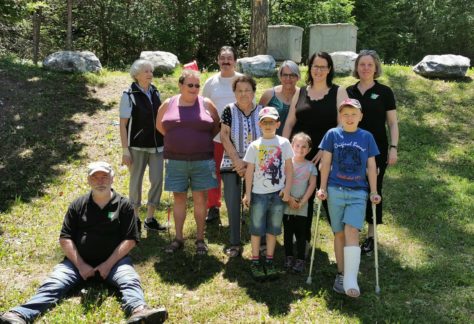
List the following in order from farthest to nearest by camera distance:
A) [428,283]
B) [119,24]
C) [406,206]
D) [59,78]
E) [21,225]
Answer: [119,24]
[59,78]
[406,206]
[21,225]
[428,283]

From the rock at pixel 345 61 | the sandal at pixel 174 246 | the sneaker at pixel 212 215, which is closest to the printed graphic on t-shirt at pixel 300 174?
the sandal at pixel 174 246

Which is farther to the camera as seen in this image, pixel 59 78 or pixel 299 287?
pixel 59 78

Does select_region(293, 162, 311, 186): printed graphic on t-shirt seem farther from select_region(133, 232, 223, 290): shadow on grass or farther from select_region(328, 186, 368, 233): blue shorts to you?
select_region(133, 232, 223, 290): shadow on grass

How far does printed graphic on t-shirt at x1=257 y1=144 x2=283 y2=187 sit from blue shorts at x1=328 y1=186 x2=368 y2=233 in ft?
1.58

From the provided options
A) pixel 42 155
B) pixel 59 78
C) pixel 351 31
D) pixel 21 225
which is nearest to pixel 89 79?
pixel 59 78

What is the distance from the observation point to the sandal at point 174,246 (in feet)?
15.8

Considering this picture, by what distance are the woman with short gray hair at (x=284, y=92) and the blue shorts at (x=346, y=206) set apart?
40.3 inches

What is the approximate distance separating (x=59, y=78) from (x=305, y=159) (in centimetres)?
746

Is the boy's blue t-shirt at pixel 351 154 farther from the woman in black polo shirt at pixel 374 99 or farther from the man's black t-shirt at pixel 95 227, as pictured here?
the man's black t-shirt at pixel 95 227

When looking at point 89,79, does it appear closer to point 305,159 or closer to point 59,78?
point 59,78

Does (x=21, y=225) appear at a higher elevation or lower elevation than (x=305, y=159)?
lower

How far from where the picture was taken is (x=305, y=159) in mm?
4457

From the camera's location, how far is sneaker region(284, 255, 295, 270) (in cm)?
451

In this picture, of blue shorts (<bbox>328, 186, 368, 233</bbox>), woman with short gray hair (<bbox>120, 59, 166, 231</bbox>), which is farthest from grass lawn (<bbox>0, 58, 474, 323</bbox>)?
woman with short gray hair (<bbox>120, 59, 166, 231</bbox>)
